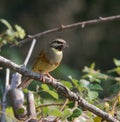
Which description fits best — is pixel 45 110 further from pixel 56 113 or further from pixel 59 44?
pixel 59 44

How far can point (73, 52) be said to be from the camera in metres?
12.4

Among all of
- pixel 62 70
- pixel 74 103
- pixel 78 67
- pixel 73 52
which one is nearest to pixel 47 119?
pixel 74 103

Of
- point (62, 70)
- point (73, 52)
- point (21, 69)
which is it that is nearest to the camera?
point (21, 69)

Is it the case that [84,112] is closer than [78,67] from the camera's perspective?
Yes

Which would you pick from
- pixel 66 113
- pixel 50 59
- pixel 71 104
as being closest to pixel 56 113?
pixel 66 113

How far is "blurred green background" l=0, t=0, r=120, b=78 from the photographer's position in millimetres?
11648

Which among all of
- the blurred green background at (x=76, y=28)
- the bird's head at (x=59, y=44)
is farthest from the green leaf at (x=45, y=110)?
the blurred green background at (x=76, y=28)

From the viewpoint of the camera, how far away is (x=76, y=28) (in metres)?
12.7

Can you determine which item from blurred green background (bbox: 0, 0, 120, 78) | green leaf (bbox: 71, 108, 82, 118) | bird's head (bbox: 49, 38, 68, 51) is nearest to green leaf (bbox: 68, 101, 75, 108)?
green leaf (bbox: 71, 108, 82, 118)

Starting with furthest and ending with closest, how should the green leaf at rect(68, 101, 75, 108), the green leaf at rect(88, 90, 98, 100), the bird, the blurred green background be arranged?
the blurred green background, the bird, the green leaf at rect(88, 90, 98, 100), the green leaf at rect(68, 101, 75, 108)

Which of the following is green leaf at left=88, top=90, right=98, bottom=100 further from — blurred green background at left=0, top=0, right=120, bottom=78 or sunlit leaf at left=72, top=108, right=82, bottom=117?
blurred green background at left=0, top=0, right=120, bottom=78

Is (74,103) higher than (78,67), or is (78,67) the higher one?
(78,67)

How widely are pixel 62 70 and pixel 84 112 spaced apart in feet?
21.7

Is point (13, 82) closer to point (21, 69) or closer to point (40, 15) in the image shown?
point (21, 69)
